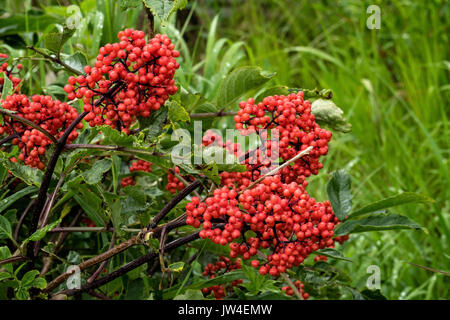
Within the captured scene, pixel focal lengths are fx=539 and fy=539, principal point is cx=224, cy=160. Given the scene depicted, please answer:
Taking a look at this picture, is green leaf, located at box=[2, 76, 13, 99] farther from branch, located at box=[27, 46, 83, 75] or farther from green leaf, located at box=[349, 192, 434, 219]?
green leaf, located at box=[349, 192, 434, 219]

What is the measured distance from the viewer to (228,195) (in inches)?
34.0

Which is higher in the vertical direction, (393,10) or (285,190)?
(393,10)

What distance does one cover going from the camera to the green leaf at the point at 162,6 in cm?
89

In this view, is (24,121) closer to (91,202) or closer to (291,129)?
(91,202)

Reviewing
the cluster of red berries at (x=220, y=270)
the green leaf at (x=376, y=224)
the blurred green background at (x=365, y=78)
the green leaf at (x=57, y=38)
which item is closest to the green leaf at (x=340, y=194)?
the green leaf at (x=376, y=224)

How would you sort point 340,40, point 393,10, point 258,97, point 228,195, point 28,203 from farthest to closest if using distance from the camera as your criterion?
1. point 393,10
2. point 340,40
3. point 28,203
4. point 258,97
5. point 228,195

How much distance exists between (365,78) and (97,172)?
2.55m

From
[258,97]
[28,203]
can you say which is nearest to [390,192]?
[258,97]

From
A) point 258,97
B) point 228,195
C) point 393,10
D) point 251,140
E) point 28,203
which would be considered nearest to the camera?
point 228,195

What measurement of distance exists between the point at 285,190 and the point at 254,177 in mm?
93

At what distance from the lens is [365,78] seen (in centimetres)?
320

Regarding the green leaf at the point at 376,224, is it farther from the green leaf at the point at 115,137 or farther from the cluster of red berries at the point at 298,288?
the green leaf at the point at 115,137

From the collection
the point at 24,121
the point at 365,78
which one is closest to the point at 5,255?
the point at 24,121
